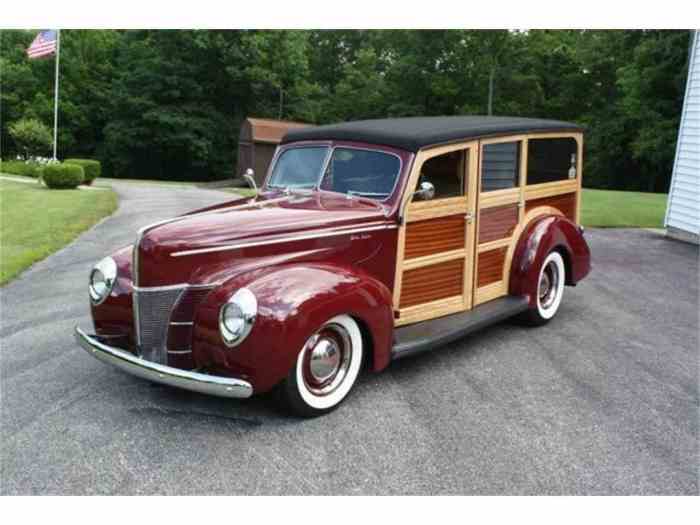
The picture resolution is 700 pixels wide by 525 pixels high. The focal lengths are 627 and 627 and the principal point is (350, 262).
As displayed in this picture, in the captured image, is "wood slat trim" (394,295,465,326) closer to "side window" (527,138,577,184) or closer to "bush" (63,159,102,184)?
"side window" (527,138,577,184)

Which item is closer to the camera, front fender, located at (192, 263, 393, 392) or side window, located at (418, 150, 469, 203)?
front fender, located at (192, 263, 393, 392)

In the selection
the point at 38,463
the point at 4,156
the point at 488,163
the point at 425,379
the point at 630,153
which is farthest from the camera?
the point at 4,156

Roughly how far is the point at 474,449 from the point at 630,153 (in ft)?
118

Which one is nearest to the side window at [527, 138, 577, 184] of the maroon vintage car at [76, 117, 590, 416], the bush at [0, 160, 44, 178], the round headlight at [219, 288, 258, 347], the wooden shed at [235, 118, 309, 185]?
the maroon vintage car at [76, 117, 590, 416]

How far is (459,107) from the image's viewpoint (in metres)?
39.2

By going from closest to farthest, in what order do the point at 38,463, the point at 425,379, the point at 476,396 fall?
the point at 38,463 → the point at 476,396 → the point at 425,379

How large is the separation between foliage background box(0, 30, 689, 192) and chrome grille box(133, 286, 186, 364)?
35367mm

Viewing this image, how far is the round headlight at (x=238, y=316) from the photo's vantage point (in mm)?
3717

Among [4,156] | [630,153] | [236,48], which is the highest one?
[236,48]

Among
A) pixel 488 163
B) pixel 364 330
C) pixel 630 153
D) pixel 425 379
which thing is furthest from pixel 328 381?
pixel 630 153

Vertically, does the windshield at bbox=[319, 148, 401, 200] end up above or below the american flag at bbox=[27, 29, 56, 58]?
below

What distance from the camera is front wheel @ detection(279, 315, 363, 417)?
4.04m

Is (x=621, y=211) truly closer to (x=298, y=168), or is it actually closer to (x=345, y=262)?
(x=298, y=168)

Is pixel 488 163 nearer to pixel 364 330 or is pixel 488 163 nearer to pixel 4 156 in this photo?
pixel 364 330
